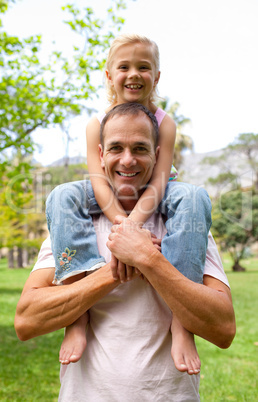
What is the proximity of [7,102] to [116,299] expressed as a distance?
5.65m

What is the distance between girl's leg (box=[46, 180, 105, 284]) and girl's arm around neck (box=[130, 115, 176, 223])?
0.25m

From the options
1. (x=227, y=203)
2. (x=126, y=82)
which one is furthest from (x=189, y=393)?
(x=227, y=203)

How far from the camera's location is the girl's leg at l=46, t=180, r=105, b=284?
185cm

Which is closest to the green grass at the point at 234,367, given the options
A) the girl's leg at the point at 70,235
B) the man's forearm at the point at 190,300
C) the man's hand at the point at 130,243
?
the man's forearm at the point at 190,300

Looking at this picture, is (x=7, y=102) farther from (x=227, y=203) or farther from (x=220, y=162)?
(x=220, y=162)

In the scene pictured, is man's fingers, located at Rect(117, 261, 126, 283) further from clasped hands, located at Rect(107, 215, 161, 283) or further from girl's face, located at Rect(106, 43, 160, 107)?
girl's face, located at Rect(106, 43, 160, 107)

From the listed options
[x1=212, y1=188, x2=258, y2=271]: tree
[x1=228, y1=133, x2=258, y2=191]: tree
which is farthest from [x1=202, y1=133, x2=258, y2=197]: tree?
[x1=212, y1=188, x2=258, y2=271]: tree

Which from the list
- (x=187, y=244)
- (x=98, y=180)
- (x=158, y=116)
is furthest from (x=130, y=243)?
(x=158, y=116)

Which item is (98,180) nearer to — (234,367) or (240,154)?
(234,367)

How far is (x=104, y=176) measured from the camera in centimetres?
224

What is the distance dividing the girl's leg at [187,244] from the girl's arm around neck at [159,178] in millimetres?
106

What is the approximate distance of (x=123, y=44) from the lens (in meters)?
2.49

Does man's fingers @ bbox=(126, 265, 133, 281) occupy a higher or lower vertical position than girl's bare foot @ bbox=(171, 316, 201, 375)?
higher

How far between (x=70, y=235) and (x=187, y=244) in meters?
0.54
